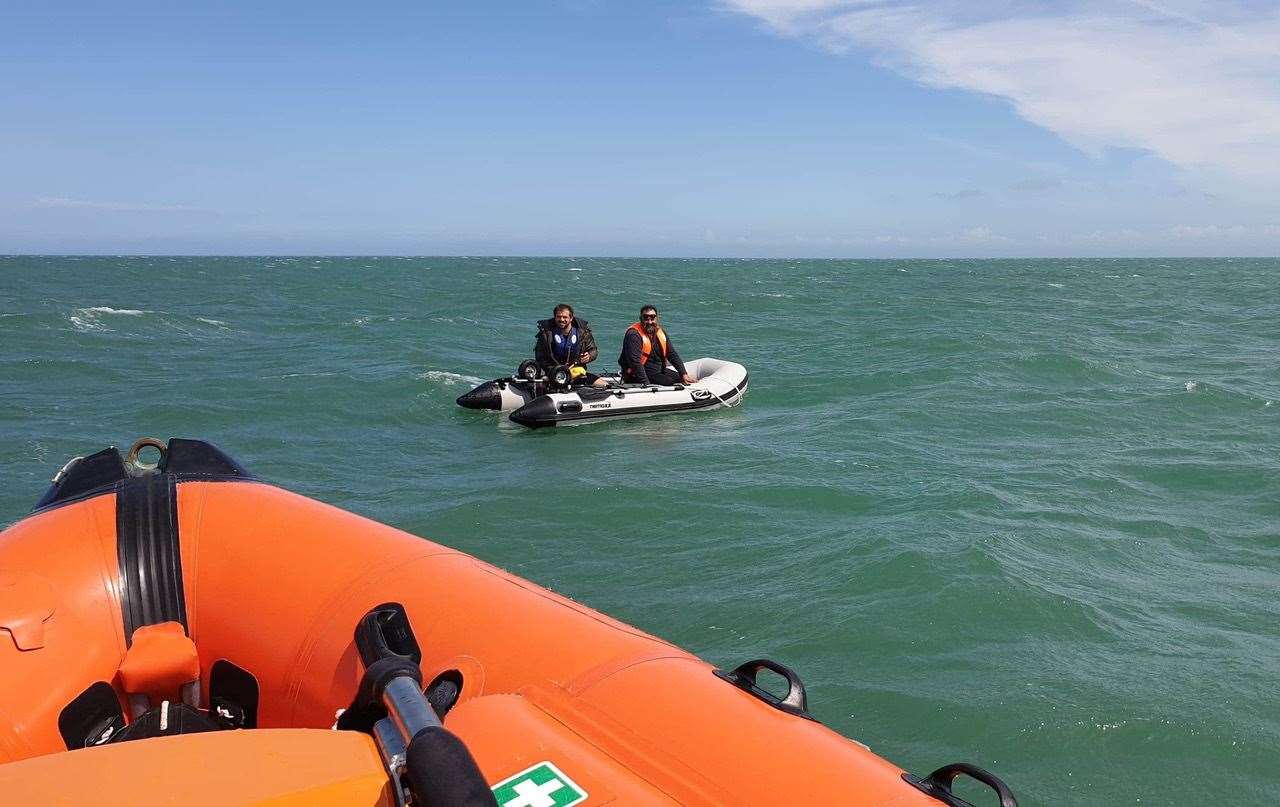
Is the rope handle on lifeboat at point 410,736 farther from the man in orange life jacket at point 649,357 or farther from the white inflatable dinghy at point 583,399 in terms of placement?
the man in orange life jacket at point 649,357

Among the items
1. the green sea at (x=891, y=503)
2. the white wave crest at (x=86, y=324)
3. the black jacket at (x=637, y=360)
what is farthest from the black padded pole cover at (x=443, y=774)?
the white wave crest at (x=86, y=324)

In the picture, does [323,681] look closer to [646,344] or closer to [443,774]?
[443,774]

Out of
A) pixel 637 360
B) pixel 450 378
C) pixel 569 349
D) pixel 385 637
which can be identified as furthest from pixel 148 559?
pixel 450 378

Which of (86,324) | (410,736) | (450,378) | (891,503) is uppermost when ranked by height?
(410,736)

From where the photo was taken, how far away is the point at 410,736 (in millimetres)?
1519

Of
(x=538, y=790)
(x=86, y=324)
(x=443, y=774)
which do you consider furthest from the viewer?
(x=86, y=324)

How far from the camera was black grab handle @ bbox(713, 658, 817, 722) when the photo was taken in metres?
2.17

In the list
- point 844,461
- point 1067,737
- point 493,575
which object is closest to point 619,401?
point 844,461

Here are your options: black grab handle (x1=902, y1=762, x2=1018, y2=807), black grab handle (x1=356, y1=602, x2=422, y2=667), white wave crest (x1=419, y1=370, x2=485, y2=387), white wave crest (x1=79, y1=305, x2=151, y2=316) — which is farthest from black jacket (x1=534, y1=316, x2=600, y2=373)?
white wave crest (x1=79, y1=305, x2=151, y2=316)

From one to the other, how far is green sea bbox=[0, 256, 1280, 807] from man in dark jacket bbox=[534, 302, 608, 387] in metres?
0.67

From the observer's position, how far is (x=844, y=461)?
8.25 meters

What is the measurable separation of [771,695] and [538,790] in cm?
69

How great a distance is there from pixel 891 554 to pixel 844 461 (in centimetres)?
256

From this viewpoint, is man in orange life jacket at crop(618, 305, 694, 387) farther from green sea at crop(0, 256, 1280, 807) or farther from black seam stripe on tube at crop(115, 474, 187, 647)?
black seam stripe on tube at crop(115, 474, 187, 647)
